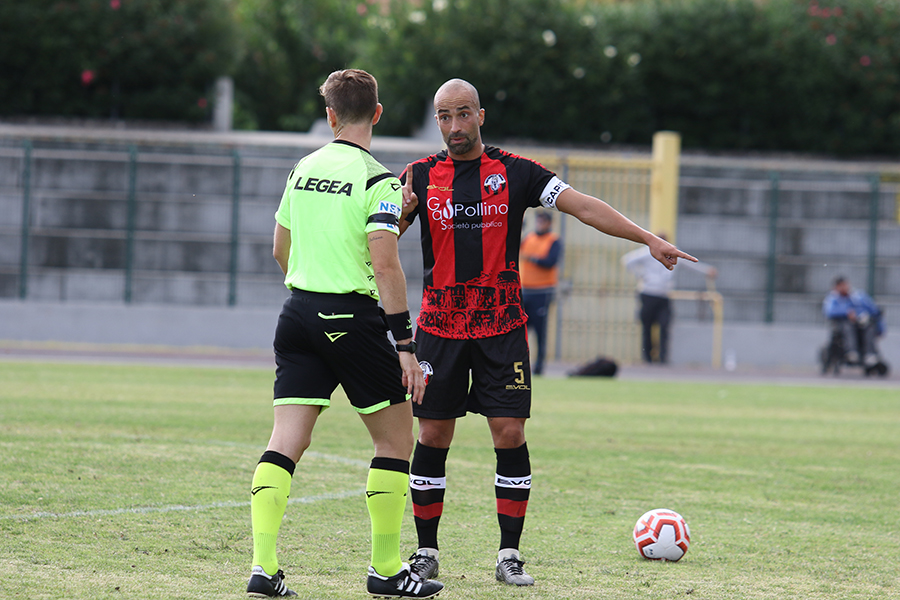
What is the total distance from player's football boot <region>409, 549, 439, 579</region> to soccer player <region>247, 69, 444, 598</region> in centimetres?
28

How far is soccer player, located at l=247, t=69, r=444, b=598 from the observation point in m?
4.49

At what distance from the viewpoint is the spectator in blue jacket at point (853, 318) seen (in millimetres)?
18656

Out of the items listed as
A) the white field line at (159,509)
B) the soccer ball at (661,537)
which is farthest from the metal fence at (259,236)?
the soccer ball at (661,537)

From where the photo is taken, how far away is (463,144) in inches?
202

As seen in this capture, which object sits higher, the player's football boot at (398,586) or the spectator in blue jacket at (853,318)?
the spectator in blue jacket at (853,318)

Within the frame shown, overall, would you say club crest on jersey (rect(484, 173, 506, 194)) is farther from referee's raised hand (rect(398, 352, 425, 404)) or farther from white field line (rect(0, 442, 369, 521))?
white field line (rect(0, 442, 369, 521))

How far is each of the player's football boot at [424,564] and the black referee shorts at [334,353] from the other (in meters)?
0.83

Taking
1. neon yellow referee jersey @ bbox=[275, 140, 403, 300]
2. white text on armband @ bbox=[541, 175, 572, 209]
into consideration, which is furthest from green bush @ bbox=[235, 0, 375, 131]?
neon yellow referee jersey @ bbox=[275, 140, 403, 300]

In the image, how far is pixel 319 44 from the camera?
3309cm

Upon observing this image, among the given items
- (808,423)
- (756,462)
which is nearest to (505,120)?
(808,423)

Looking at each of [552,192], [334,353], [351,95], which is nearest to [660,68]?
[552,192]

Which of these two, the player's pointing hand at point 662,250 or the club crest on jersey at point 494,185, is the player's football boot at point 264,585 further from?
the player's pointing hand at point 662,250

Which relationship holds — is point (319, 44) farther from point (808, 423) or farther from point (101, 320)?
point (808, 423)

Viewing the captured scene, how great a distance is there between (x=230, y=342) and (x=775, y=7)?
15.5 metres
